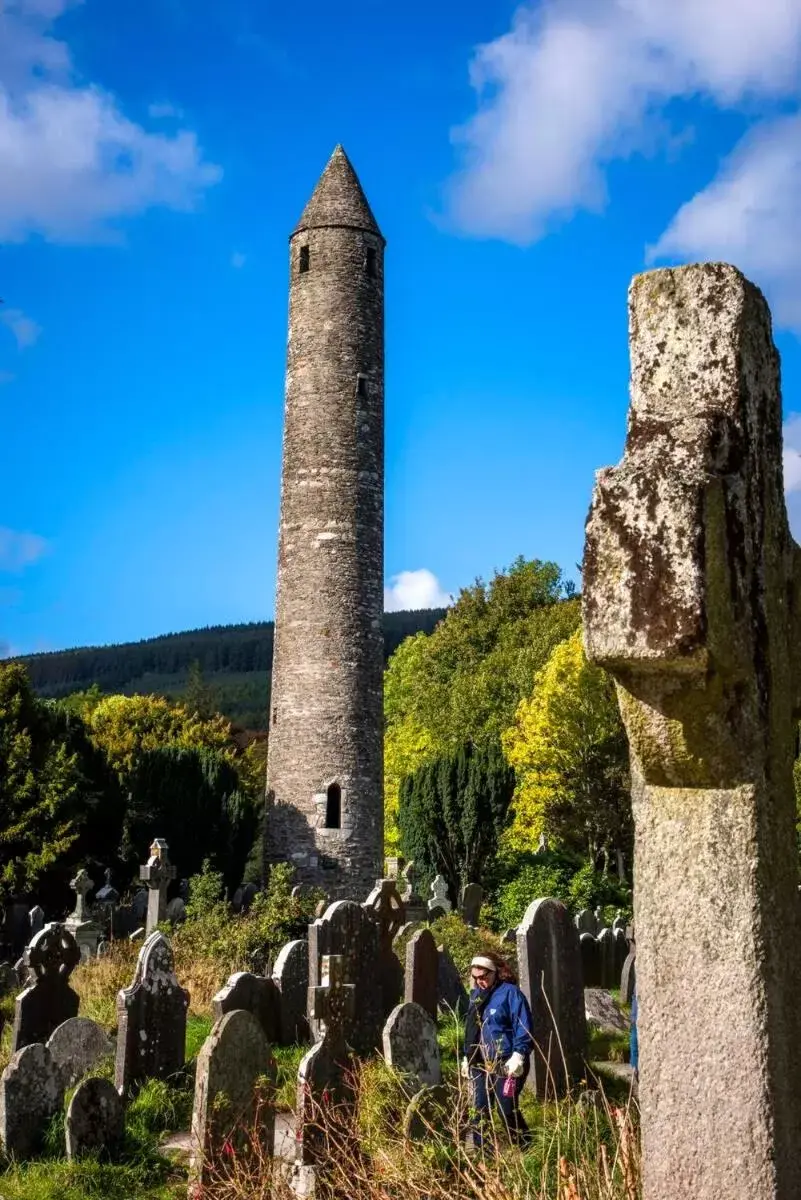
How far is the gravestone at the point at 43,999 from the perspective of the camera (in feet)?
29.6

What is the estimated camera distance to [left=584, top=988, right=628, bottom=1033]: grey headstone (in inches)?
431

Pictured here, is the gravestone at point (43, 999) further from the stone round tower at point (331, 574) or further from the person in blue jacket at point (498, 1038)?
the stone round tower at point (331, 574)

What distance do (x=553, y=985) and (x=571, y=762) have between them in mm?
22453

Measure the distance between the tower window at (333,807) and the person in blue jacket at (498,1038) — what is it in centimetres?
1522

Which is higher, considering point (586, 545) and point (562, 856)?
point (586, 545)

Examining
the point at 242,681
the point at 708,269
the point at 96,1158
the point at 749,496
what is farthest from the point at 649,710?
the point at 242,681

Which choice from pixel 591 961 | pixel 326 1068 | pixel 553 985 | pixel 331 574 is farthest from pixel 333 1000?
pixel 331 574

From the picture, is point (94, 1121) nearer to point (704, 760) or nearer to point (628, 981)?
point (704, 760)

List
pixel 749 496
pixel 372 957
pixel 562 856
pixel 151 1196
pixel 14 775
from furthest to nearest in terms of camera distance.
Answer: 1. pixel 562 856
2. pixel 14 775
3. pixel 372 957
4. pixel 151 1196
5. pixel 749 496

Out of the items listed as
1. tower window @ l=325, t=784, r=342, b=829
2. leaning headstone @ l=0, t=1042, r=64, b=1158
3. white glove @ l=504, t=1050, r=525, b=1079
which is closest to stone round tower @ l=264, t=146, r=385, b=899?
tower window @ l=325, t=784, r=342, b=829

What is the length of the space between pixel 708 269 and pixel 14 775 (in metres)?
21.3

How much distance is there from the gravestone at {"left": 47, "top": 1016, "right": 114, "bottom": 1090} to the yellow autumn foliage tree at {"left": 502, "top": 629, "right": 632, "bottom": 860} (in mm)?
22130

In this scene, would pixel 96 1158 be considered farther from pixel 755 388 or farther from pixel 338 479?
pixel 338 479

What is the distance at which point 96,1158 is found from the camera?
6.78 meters
